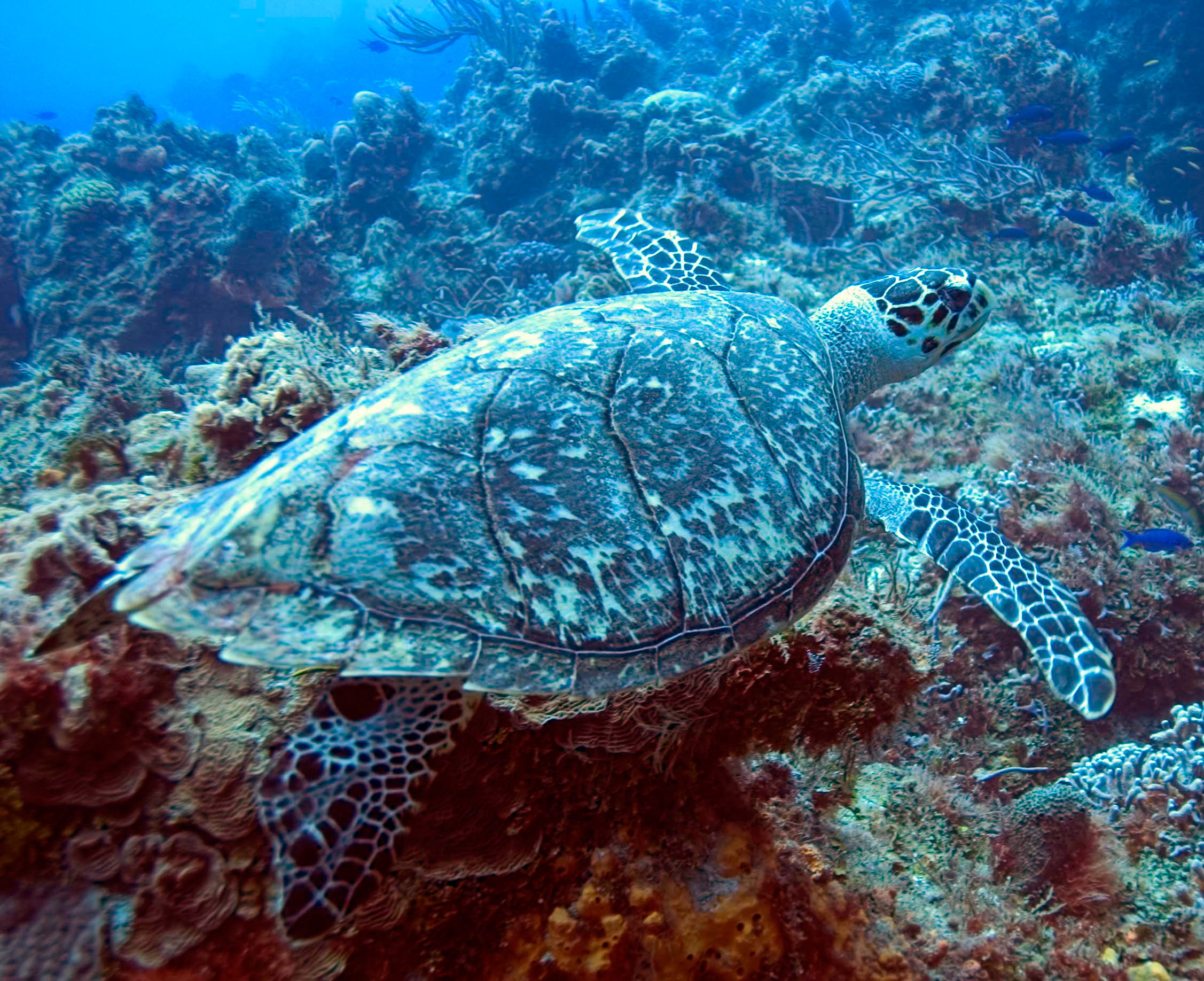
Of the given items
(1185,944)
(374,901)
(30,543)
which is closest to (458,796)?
(374,901)

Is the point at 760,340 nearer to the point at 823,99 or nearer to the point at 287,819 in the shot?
the point at 287,819

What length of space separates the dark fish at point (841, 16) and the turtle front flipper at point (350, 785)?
1491cm

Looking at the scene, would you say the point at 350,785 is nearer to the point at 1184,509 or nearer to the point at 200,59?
the point at 1184,509

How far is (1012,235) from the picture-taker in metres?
6.45

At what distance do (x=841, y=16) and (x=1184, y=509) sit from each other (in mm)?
12584

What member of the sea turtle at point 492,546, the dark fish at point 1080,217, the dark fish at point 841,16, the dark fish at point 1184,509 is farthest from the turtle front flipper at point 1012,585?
the dark fish at point 841,16

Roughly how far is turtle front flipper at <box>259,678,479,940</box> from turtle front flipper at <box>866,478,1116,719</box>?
100 inches

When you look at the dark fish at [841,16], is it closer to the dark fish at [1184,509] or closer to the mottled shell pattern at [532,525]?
the dark fish at [1184,509]

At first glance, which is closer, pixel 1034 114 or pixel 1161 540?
pixel 1161 540

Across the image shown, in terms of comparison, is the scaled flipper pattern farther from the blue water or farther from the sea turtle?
the blue water

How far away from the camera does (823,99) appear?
10.2 m

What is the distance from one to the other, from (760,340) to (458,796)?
83.4 inches

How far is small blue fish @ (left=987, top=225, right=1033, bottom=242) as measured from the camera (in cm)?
641

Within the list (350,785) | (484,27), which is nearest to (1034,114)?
(350,785)
